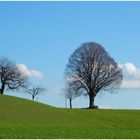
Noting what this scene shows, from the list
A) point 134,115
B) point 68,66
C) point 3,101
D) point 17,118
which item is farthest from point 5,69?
point 17,118

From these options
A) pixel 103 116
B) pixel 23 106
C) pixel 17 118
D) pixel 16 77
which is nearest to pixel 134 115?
pixel 103 116

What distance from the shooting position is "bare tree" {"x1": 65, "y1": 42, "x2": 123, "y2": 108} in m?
96.5

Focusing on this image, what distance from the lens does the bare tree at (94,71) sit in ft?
317

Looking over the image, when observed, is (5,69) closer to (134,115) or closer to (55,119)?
(134,115)

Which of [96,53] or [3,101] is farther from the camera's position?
[96,53]

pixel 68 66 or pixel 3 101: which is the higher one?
pixel 68 66

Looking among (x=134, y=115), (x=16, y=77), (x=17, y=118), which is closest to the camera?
(x=17, y=118)

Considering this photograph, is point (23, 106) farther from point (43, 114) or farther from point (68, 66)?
point (68, 66)

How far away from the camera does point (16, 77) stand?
111688mm

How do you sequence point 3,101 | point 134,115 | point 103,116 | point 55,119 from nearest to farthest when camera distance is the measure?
1. point 55,119
2. point 3,101
3. point 103,116
4. point 134,115

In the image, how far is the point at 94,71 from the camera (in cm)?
9675

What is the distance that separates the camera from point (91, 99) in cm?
9681

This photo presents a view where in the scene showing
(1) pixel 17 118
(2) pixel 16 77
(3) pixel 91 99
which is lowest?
(1) pixel 17 118

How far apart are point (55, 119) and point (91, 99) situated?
Result: 40.8 metres
